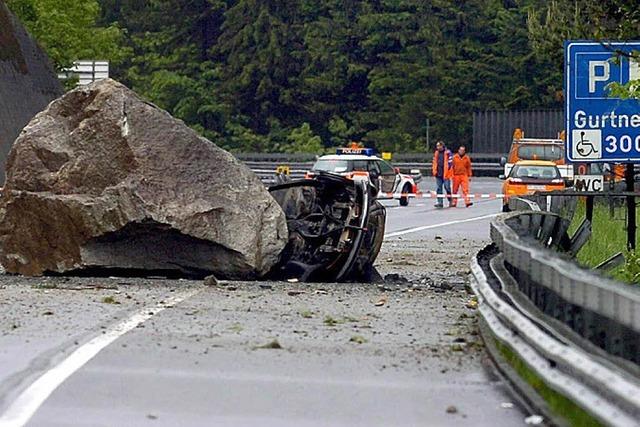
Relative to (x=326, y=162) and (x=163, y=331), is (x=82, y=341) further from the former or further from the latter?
(x=326, y=162)

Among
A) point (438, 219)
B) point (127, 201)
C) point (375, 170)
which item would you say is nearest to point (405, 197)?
point (375, 170)

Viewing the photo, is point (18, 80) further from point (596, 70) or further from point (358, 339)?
point (358, 339)

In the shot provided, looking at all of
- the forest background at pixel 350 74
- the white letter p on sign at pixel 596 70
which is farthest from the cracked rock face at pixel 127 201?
the forest background at pixel 350 74

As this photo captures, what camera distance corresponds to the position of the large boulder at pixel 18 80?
42219 millimetres

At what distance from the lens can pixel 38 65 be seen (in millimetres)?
45656

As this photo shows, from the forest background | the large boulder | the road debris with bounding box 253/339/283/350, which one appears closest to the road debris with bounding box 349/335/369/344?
the road debris with bounding box 253/339/283/350

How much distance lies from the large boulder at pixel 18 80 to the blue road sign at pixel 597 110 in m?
25.1

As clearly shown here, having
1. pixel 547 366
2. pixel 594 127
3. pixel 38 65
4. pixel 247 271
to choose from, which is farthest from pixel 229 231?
pixel 38 65

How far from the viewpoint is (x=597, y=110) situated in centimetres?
1875

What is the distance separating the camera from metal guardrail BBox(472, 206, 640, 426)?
6.59 m

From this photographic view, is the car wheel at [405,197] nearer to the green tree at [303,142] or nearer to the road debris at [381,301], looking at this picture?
the green tree at [303,142]

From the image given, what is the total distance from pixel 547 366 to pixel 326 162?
40208 millimetres

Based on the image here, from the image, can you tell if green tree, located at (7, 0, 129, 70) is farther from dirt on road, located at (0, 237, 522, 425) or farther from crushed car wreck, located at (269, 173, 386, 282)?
dirt on road, located at (0, 237, 522, 425)

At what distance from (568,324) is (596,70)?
10.0 meters
